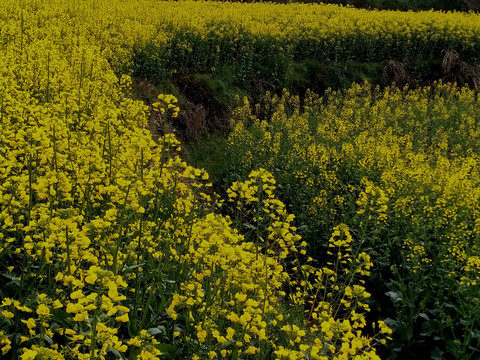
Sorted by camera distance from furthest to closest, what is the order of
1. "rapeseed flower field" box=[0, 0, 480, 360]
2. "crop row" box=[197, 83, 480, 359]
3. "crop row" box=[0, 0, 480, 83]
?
"crop row" box=[0, 0, 480, 83]
"crop row" box=[197, 83, 480, 359]
"rapeseed flower field" box=[0, 0, 480, 360]

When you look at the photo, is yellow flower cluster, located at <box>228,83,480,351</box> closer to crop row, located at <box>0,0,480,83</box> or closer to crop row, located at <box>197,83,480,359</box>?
crop row, located at <box>197,83,480,359</box>

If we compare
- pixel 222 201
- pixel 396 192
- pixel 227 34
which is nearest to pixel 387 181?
pixel 396 192

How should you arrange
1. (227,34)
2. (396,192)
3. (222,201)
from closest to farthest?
(222,201)
(396,192)
(227,34)

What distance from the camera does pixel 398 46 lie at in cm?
1487

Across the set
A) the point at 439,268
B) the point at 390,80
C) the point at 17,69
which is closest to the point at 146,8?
the point at 390,80

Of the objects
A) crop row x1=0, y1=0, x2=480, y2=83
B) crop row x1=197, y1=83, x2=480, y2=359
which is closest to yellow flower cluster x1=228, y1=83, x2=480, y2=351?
crop row x1=197, y1=83, x2=480, y2=359

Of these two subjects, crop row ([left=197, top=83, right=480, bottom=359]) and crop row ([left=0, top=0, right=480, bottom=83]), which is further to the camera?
crop row ([left=0, top=0, right=480, bottom=83])

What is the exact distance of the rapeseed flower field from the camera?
2.52m

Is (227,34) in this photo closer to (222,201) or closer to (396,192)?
(396,192)

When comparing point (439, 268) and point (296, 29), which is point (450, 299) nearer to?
point (439, 268)

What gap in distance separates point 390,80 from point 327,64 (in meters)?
1.97

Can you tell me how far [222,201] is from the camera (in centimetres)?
398

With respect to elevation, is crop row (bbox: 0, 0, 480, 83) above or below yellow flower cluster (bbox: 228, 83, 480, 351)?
above

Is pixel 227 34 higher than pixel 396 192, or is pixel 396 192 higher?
pixel 227 34
